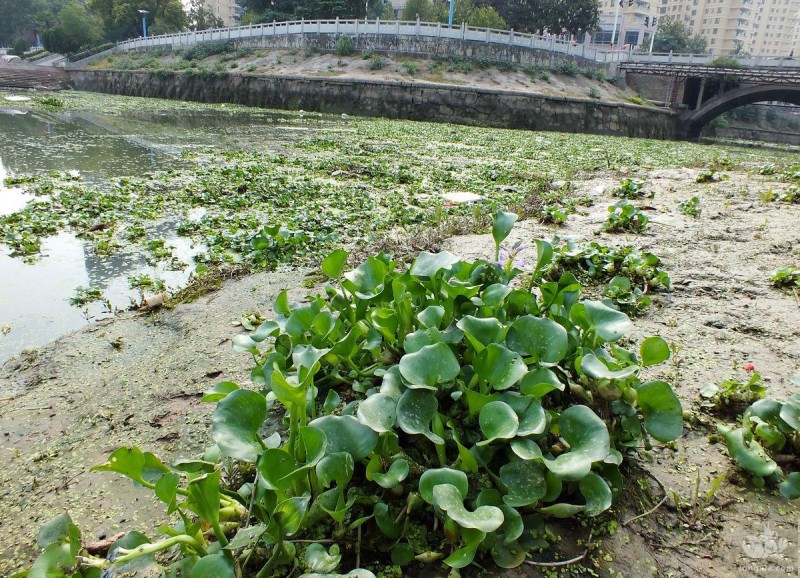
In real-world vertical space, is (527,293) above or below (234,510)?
above

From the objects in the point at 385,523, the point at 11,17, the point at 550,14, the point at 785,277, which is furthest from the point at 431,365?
the point at 11,17

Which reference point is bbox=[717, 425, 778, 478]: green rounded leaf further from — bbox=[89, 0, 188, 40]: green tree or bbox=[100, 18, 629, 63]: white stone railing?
bbox=[89, 0, 188, 40]: green tree

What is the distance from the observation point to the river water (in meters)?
2.53

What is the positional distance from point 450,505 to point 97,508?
0.92 meters

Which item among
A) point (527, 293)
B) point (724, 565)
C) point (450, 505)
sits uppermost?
point (527, 293)

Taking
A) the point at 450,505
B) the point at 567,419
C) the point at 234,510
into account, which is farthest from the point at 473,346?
the point at 234,510

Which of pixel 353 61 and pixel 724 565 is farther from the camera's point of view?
pixel 353 61

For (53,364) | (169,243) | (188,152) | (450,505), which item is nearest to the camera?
(450,505)

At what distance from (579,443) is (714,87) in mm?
30489

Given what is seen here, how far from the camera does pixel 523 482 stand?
109cm

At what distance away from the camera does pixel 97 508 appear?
1.29m

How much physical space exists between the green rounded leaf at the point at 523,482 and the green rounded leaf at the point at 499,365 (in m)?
0.19

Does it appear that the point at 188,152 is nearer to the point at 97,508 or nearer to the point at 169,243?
the point at 169,243

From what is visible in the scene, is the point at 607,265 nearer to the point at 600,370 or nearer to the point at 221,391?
the point at 600,370
